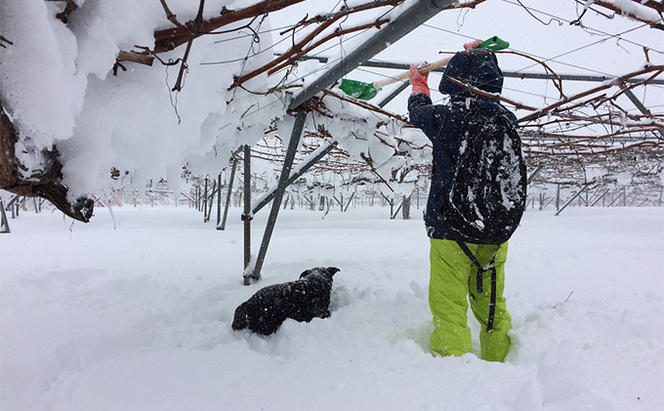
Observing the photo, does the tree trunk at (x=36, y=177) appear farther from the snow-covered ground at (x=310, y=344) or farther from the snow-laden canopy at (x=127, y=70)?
the snow-covered ground at (x=310, y=344)

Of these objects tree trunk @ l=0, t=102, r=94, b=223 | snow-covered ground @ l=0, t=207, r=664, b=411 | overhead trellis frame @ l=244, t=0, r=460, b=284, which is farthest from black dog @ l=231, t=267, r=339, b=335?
overhead trellis frame @ l=244, t=0, r=460, b=284

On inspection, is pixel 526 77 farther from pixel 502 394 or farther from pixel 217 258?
pixel 217 258

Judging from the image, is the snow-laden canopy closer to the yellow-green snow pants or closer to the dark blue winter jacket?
the dark blue winter jacket

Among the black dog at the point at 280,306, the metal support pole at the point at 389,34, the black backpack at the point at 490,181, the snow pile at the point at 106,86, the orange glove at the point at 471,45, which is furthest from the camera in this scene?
the black dog at the point at 280,306

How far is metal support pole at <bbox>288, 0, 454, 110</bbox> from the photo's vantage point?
49.8 inches

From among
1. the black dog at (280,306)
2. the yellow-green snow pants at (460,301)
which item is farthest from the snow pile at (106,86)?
the yellow-green snow pants at (460,301)

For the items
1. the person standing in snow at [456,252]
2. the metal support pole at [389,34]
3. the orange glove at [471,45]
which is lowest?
the person standing in snow at [456,252]

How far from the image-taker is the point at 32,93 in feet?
2.93

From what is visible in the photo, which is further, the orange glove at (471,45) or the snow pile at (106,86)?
the orange glove at (471,45)

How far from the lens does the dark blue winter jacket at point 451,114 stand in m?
1.90

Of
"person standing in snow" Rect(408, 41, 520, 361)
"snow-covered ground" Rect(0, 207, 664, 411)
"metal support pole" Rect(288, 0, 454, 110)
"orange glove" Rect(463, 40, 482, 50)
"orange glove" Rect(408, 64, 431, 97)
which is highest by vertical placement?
"orange glove" Rect(463, 40, 482, 50)

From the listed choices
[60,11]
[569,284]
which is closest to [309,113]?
[60,11]

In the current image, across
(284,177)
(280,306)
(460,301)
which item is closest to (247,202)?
(284,177)

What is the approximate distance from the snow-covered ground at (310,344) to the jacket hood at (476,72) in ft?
4.93
